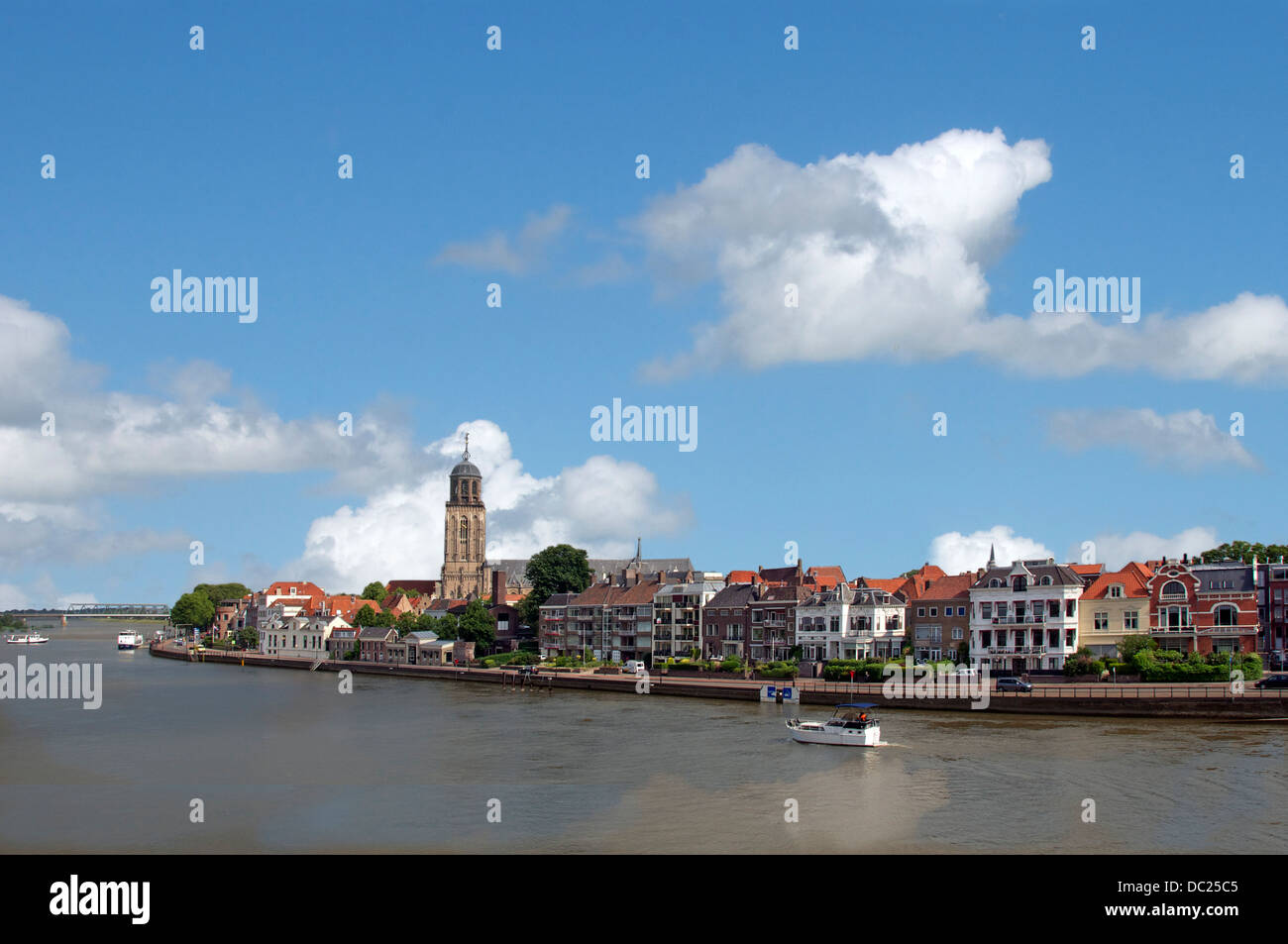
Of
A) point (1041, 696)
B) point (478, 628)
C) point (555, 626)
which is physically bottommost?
point (478, 628)

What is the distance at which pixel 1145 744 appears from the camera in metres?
67.8

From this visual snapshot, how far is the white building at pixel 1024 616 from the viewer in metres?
101

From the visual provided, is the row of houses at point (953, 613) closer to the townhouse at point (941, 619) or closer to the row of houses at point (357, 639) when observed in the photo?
the townhouse at point (941, 619)

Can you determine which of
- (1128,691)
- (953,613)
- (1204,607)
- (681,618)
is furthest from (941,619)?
(681,618)

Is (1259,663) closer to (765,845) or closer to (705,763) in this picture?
(705,763)

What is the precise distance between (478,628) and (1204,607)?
9286 centimetres

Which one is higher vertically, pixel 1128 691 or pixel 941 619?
pixel 941 619

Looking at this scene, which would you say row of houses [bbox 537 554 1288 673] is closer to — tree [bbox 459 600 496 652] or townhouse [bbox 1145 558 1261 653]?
townhouse [bbox 1145 558 1261 653]

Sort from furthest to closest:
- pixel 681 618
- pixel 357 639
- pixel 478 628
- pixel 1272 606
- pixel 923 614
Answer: pixel 357 639 < pixel 478 628 < pixel 681 618 < pixel 923 614 < pixel 1272 606

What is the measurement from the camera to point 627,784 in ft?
185

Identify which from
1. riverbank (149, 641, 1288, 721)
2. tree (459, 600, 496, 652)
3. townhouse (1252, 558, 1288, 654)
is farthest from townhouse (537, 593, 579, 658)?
townhouse (1252, 558, 1288, 654)

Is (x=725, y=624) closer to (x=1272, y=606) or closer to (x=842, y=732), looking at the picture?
(x=1272, y=606)
